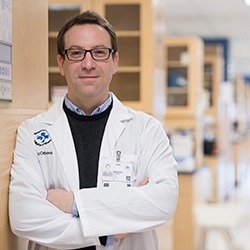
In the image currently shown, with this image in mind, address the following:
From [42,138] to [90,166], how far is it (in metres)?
0.21

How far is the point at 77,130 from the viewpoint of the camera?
7.28 feet

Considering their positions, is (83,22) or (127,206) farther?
(83,22)

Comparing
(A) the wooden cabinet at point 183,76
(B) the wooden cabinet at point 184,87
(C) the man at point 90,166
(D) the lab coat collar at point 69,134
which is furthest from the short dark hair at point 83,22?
(A) the wooden cabinet at point 183,76

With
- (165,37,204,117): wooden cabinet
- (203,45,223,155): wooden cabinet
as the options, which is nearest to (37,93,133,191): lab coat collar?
(165,37,204,117): wooden cabinet

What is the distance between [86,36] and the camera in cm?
213

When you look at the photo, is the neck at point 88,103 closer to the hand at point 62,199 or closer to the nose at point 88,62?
the nose at point 88,62

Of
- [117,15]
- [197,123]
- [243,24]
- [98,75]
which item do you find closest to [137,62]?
[117,15]

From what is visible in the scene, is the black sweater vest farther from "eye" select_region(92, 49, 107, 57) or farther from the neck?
"eye" select_region(92, 49, 107, 57)

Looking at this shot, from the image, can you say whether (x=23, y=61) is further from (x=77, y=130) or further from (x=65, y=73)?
(x=77, y=130)

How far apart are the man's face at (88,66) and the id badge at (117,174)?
0.26 metres

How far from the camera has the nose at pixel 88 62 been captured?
83.1 inches

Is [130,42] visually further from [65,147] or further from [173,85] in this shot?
[173,85]

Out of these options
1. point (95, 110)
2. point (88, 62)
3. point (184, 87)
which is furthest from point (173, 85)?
point (88, 62)

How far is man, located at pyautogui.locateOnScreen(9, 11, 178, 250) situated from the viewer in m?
2.02
